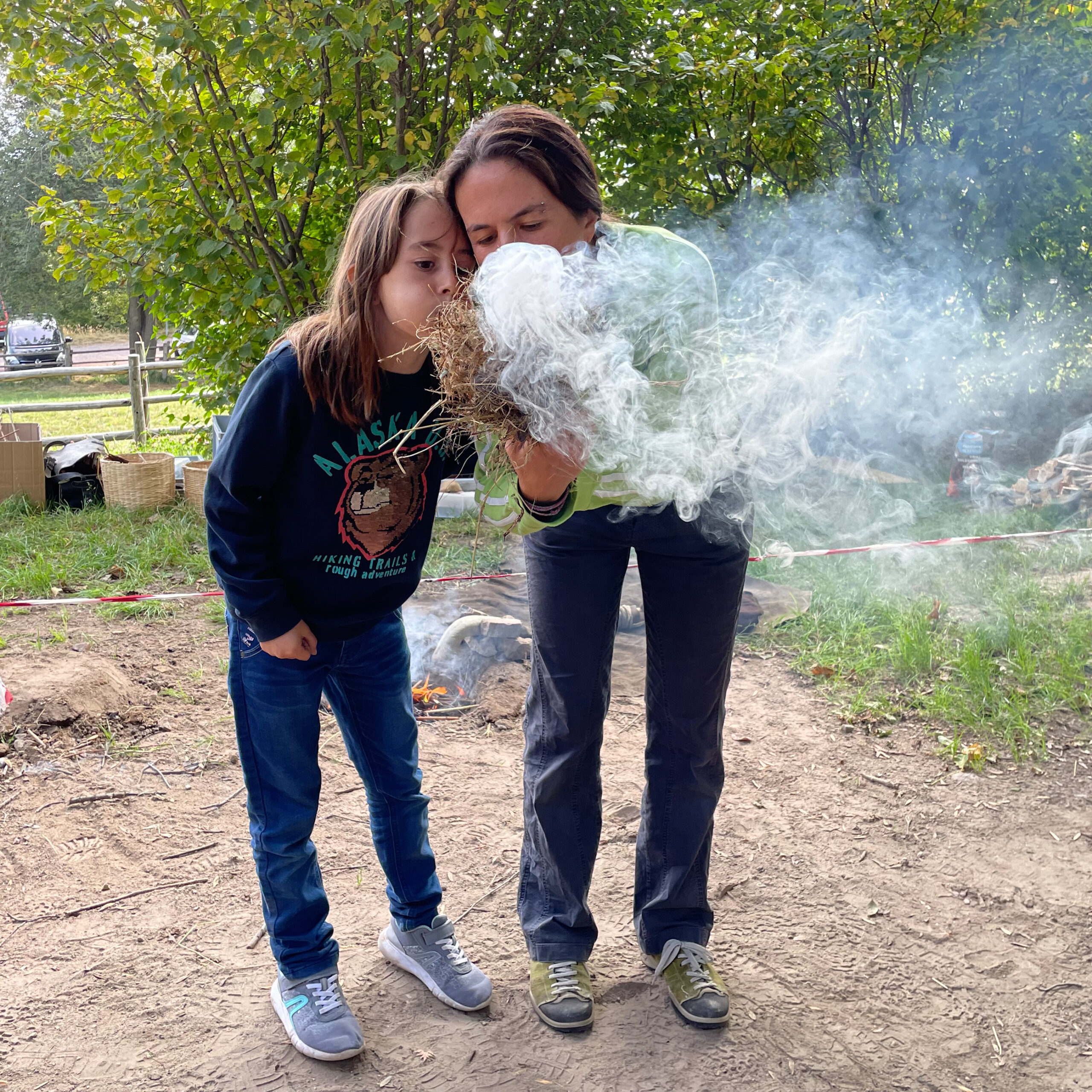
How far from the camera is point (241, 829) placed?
3035mm

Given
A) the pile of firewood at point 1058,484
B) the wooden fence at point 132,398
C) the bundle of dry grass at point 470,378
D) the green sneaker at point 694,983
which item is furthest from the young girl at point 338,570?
the wooden fence at point 132,398

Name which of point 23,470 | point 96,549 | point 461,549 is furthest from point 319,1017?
point 23,470

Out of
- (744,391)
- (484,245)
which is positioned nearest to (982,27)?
(744,391)

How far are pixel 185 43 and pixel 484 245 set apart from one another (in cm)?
259

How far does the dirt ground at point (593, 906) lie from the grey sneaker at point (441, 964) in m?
0.04

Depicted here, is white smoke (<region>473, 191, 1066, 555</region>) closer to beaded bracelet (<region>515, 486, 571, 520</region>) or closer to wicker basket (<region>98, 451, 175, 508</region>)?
beaded bracelet (<region>515, 486, 571, 520</region>)

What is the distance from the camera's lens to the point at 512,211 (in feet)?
5.75

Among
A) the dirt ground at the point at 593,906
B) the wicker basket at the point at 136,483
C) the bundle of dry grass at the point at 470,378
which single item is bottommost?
the dirt ground at the point at 593,906

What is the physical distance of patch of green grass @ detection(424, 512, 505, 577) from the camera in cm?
545

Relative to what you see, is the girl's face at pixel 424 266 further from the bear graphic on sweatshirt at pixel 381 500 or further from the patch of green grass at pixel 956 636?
the patch of green grass at pixel 956 636

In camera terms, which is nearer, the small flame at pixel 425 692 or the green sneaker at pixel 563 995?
the green sneaker at pixel 563 995

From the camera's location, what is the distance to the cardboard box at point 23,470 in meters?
7.01

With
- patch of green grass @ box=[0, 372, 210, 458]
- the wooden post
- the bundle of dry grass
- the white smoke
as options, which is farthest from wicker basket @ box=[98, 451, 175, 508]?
the bundle of dry grass

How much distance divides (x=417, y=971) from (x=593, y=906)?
562 mm
